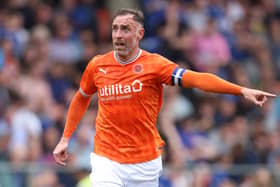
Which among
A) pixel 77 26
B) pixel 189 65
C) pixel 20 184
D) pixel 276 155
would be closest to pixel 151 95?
pixel 20 184

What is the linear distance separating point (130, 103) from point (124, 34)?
70cm

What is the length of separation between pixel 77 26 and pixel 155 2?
1774mm

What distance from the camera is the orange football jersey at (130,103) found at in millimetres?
8430

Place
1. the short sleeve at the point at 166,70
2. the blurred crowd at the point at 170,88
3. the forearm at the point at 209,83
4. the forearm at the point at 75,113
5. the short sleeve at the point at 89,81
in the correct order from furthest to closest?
the blurred crowd at the point at 170,88 < the forearm at the point at 75,113 < the short sleeve at the point at 89,81 < the short sleeve at the point at 166,70 < the forearm at the point at 209,83

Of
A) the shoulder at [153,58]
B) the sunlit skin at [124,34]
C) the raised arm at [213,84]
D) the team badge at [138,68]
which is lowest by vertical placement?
the raised arm at [213,84]

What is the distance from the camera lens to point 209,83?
316 inches

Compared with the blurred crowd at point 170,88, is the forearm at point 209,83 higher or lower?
higher

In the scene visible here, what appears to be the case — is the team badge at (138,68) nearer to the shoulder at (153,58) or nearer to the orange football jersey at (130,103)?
the orange football jersey at (130,103)

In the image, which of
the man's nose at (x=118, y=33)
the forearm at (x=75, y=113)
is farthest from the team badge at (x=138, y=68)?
the forearm at (x=75, y=113)

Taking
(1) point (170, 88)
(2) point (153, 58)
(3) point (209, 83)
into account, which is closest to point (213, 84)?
(3) point (209, 83)

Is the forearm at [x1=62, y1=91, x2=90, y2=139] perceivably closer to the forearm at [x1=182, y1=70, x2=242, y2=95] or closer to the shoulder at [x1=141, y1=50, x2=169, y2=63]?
the shoulder at [x1=141, y1=50, x2=169, y2=63]

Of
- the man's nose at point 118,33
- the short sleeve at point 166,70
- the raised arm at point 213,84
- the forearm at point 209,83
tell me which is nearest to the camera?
the raised arm at point 213,84

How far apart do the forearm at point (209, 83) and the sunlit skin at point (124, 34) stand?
68 centimetres

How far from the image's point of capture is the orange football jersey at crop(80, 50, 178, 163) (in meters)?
8.43
